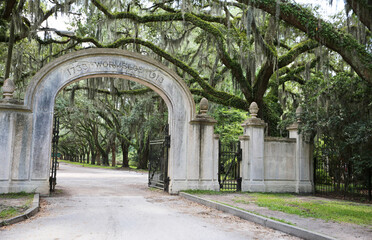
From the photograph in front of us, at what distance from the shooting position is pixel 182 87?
1196cm

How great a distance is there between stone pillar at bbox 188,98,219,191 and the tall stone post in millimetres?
3137

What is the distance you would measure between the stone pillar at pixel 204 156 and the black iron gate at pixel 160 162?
3.22 feet

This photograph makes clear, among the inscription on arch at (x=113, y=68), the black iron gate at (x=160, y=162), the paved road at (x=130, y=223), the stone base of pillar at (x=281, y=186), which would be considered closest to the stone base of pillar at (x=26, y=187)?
the paved road at (x=130, y=223)

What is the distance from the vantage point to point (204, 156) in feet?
39.0

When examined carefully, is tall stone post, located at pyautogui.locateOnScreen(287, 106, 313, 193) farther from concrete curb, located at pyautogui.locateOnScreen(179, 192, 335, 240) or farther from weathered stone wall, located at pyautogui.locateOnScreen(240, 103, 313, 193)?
concrete curb, located at pyautogui.locateOnScreen(179, 192, 335, 240)

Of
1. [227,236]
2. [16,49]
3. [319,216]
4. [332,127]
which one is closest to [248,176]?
[332,127]

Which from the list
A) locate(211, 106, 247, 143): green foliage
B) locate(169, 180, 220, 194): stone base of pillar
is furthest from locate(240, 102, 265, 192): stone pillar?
locate(211, 106, 247, 143): green foliage

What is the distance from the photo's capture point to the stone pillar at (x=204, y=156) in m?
11.8

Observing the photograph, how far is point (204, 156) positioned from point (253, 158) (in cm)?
181

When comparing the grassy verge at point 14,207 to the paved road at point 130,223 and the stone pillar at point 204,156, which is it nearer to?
the paved road at point 130,223

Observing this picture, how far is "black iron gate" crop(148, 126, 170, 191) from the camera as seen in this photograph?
39.8 feet

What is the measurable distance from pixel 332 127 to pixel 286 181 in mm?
2730

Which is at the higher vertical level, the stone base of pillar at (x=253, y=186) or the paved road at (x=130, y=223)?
the stone base of pillar at (x=253, y=186)

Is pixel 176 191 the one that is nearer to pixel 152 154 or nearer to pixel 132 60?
pixel 152 154
